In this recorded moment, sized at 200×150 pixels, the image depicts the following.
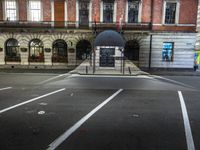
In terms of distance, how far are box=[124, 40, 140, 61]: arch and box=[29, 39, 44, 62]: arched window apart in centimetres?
1005

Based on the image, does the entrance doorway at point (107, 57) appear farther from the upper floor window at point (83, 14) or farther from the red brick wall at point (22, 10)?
the red brick wall at point (22, 10)

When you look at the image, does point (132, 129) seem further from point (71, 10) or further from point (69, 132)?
point (71, 10)

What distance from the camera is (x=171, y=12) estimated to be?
23.0 meters

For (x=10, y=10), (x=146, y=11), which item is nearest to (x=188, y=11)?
(x=146, y=11)

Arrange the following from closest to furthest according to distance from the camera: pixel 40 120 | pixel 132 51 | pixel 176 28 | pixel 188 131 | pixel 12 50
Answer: pixel 188 131 < pixel 40 120 < pixel 176 28 < pixel 132 51 < pixel 12 50

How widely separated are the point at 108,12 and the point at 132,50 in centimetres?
526

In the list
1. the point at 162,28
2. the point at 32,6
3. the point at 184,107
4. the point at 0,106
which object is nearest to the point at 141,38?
the point at 162,28

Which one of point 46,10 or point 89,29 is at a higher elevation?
point 46,10

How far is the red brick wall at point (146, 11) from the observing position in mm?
22984

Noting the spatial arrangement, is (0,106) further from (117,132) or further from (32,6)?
(32,6)

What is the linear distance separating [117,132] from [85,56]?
64.5ft

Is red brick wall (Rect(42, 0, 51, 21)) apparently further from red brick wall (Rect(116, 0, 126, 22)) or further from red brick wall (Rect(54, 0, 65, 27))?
red brick wall (Rect(116, 0, 126, 22))

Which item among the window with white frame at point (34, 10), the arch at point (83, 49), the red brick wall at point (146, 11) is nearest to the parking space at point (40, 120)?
the arch at point (83, 49)

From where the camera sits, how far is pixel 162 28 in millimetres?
23062
